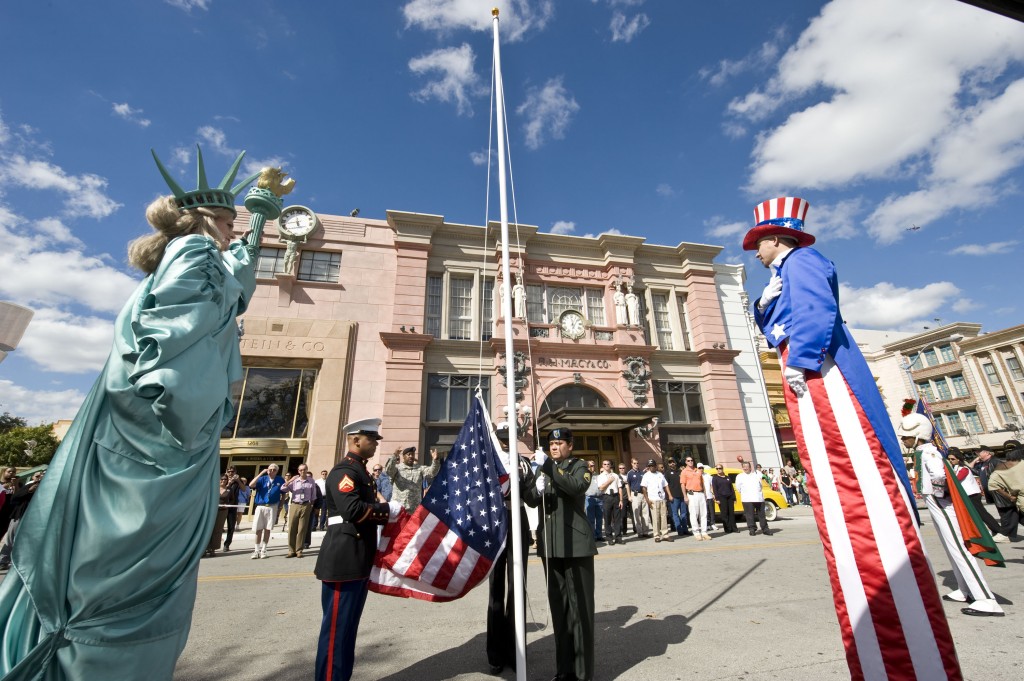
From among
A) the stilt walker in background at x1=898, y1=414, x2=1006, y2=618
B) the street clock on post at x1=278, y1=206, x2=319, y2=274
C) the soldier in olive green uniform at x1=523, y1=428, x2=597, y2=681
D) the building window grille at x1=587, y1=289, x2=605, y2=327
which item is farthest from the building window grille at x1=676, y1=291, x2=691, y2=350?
the soldier in olive green uniform at x1=523, y1=428, x2=597, y2=681

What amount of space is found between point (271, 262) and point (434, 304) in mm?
6783

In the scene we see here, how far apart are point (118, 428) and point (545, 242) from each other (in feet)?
65.8

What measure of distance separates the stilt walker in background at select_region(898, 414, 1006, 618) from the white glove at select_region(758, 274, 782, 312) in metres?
4.06

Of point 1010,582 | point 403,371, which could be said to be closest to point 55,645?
point 1010,582

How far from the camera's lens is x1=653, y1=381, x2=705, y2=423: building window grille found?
63.4 ft

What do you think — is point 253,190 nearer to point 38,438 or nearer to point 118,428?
point 118,428

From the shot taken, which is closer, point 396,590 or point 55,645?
point 55,645

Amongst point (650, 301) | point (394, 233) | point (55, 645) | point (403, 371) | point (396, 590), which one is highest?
point (394, 233)

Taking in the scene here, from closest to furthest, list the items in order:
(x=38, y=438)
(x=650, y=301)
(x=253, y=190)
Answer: (x=253, y=190) < (x=650, y=301) < (x=38, y=438)

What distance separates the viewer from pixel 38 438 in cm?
4084

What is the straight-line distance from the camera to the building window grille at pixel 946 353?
135ft

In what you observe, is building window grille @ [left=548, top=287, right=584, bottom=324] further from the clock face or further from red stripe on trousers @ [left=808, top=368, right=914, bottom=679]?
red stripe on trousers @ [left=808, top=368, right=914, bottom=679]

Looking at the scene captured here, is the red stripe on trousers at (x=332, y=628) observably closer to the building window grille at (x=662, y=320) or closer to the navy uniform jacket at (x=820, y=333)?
the navy uniform jacket at (x=820, y=333)

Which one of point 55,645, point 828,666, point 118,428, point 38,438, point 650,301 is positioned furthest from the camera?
point 38,438
